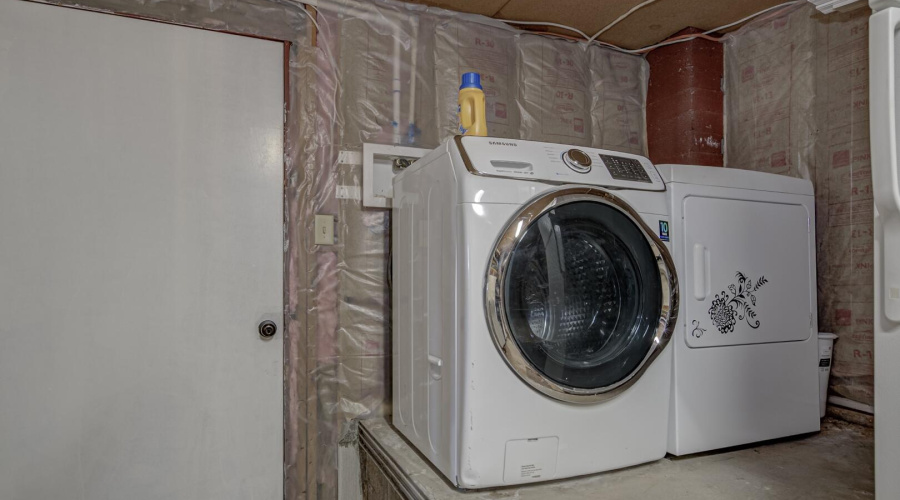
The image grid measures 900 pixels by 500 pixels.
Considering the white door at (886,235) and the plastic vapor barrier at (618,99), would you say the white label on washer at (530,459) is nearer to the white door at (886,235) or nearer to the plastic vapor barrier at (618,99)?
the white door at (886,235)

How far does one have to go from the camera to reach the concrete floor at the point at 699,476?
133 cm

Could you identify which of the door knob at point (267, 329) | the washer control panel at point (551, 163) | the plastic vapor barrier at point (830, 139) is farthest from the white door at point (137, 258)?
the plastic vapor barrier at point (830, 139)

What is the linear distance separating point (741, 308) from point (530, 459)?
890 millimetres

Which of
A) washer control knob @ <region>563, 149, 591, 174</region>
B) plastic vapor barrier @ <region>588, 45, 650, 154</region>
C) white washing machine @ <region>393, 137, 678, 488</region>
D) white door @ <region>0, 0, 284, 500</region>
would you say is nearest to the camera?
white washing machine @ <region>393, 137, 678, 488</region>

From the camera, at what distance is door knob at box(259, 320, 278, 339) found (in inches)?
70.0

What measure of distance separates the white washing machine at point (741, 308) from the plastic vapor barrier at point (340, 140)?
2.97 ft

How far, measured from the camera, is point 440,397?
4.57ft

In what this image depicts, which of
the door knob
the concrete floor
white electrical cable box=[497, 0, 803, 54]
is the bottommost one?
the concrete floor

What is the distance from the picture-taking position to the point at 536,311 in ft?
4.50

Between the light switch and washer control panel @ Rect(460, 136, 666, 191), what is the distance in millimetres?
698

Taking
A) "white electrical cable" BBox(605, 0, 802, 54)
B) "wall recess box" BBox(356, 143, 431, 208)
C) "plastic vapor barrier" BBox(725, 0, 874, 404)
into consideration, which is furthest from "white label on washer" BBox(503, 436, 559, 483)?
"white electrical cable" BBox(605, 0, 802, 54)

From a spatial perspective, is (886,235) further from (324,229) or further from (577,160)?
(324,229)

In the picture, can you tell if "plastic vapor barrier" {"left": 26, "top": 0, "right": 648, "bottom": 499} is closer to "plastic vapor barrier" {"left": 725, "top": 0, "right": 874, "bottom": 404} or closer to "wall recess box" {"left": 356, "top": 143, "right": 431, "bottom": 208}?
"wall recess box" {"left": 356, "top": 143, "right": 431, "bottom": 208}

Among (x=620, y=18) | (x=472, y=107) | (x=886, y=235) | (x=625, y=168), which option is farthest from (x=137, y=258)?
(x=620, y=18)
